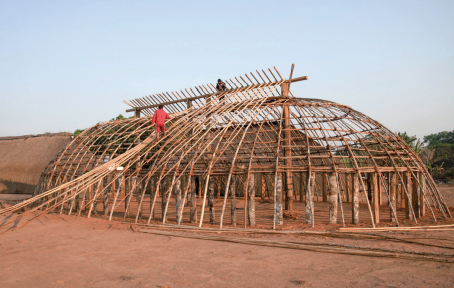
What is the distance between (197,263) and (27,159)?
2219cm

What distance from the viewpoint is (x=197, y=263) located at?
600cm

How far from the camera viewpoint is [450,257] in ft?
19.0

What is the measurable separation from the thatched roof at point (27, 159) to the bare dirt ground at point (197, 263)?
16353 millimetres

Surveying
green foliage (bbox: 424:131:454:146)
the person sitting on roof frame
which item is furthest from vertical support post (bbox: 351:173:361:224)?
green foliage (bbox: 424:131:454:146)

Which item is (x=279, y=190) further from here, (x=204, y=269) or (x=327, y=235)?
(x=204, y=269)

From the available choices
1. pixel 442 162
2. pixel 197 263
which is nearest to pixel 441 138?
pixel 442 162

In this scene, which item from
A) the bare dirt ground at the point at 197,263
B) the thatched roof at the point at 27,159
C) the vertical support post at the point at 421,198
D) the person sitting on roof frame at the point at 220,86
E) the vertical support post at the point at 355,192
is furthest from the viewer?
the thatched roof at the point at 27,159

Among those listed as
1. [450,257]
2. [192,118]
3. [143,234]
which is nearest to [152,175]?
[143,234]

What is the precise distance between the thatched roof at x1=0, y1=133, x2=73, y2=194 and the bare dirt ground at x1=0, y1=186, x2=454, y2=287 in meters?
16.4

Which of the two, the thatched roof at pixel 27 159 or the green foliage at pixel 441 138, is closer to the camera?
the thatched roof at pixel 27 159

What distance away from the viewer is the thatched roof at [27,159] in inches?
902

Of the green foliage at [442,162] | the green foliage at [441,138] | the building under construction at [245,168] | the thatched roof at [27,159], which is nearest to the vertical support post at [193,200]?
the building under construction at [245,168]

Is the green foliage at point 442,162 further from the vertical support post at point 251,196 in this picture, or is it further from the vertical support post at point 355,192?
the vertical support post at point 251,196

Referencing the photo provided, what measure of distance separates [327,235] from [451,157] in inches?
1121
